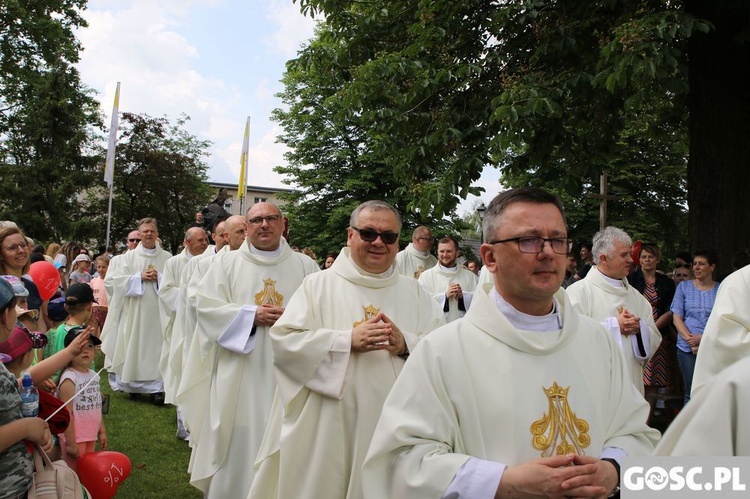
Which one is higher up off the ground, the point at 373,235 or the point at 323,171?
the point at 323,171

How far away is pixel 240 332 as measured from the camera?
541 centimetres

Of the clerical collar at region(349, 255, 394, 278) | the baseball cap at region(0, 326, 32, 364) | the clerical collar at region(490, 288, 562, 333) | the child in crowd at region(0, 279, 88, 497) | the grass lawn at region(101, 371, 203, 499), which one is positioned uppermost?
the clerical collar at region(349, 255, 394, 278)

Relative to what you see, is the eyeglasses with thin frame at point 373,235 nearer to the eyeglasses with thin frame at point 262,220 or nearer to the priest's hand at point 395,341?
the priest's hand at point 395,341

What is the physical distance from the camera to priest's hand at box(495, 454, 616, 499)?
88.0 inches

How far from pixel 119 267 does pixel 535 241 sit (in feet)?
31.2

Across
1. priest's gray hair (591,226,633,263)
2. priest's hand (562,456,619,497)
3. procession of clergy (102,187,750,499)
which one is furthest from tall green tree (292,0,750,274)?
priest's hand (562,456,619,497)

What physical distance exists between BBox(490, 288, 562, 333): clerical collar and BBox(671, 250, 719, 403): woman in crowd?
5.82 m

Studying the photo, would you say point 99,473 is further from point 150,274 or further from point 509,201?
point 150,274

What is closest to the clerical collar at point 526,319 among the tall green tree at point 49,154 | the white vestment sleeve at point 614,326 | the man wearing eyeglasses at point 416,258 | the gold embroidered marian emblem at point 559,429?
the gold embroidered marian emblem at point 559,429

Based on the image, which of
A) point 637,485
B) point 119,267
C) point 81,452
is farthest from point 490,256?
point 119,267

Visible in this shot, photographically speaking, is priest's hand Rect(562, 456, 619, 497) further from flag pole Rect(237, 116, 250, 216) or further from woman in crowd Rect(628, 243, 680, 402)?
flag pole Rect(237, 116, 250, 216)

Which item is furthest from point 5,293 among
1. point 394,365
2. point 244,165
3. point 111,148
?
point 244,165

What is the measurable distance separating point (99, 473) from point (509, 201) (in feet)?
11.4

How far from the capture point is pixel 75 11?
2641 centimetres
